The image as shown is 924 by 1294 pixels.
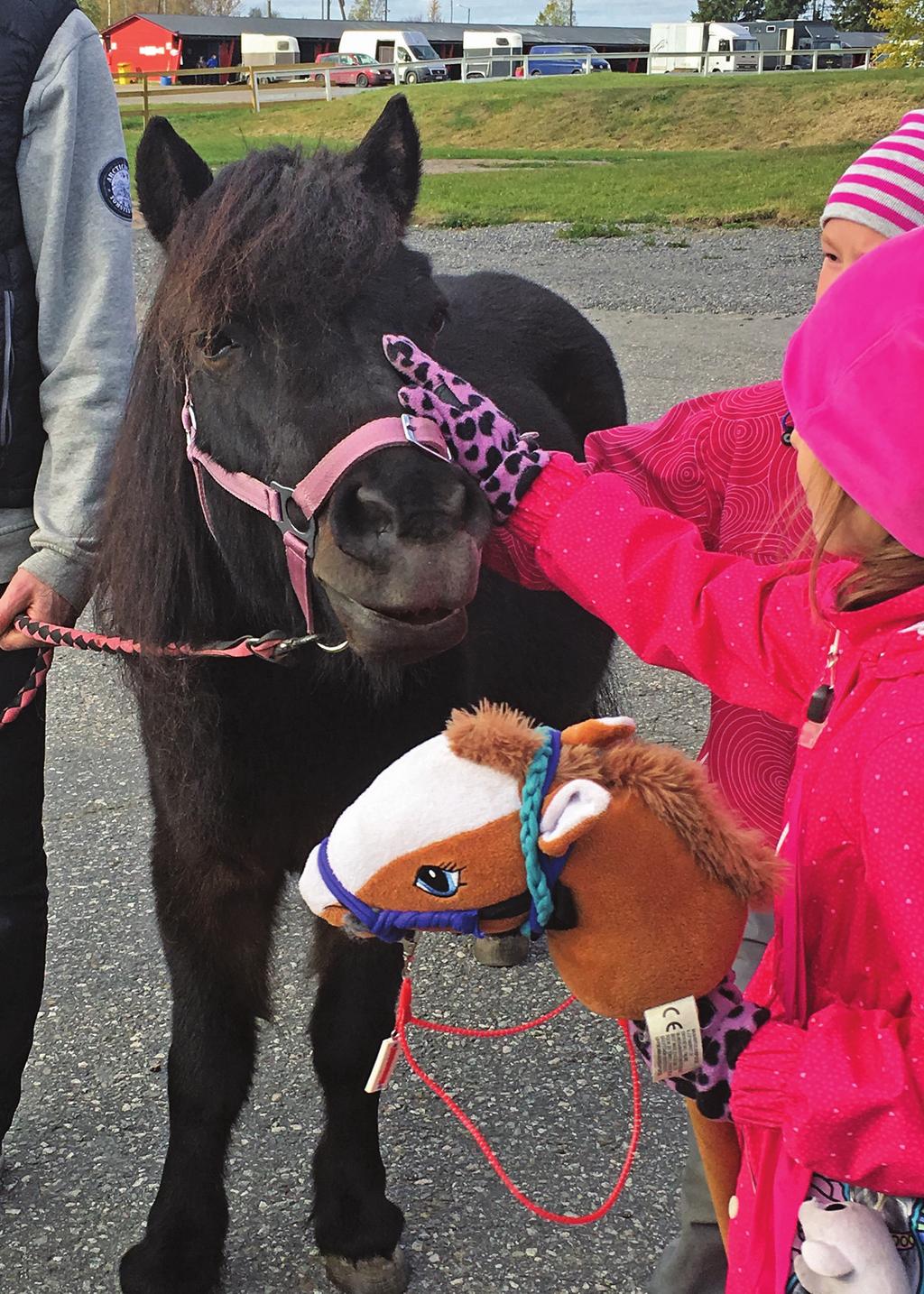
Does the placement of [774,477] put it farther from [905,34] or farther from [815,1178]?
[905,34]

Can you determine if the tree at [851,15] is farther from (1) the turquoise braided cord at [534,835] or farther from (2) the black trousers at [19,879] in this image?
(1) the turquoise braided cord at [534,835]

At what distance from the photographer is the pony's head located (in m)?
1.62

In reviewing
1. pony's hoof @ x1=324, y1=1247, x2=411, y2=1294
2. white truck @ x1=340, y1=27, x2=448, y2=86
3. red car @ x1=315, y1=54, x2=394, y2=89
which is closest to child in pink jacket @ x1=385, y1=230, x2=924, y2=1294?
pony's hoof @ x1=324, y1=1247, x2=411, y2=1294

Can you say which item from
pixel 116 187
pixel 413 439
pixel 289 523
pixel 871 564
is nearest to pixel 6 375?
pixel 116 187

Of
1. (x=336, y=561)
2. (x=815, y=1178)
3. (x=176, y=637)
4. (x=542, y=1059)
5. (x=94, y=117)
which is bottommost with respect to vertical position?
(x=542, y=1059)

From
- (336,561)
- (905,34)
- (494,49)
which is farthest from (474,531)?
(494,49)

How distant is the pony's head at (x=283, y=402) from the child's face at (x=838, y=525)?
0.46 metres

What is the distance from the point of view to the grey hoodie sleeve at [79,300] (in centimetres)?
205

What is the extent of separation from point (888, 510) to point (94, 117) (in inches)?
61.1

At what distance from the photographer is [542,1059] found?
294 cm

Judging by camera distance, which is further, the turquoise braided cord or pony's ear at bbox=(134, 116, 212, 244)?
pony's ear at bbox=(134, 116, 212, 244)

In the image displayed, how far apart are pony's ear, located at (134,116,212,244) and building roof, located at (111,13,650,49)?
205 ft

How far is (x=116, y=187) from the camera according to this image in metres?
2.15

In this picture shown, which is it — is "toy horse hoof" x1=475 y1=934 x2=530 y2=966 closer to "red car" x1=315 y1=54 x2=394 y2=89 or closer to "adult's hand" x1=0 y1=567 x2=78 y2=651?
"adult's hand" x1=0 y1=567 x2=78 y2=651
